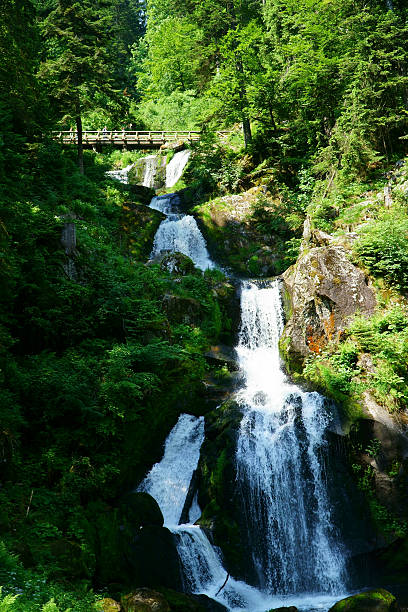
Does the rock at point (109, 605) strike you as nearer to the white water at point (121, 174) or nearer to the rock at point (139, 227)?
the rock at point (139, 227)

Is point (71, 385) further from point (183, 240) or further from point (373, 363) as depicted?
point (183, 240)

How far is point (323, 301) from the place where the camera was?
14.7 metres

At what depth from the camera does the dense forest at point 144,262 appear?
8602mm

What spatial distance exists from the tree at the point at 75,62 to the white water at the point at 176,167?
26.9 feet

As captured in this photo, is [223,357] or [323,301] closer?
[323,301]

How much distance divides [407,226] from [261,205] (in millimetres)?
9510

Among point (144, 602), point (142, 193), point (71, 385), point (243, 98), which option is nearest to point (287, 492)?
point (144, 602)

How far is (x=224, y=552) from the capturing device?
10016 millimetres

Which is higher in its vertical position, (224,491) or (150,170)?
(150,170)

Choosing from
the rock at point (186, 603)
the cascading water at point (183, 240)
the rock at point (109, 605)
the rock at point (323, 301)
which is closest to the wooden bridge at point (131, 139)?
the cascading water at point (183, 240)

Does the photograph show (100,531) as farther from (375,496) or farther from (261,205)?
(261,205)

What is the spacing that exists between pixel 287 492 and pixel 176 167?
23318mm

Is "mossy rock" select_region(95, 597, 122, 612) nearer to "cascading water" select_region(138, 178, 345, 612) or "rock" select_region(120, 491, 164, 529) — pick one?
"rock" select_region(120, 491, 164, 529)

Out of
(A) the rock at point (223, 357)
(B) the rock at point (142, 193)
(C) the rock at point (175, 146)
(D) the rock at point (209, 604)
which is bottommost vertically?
(D) the rock at point (209, 604)
